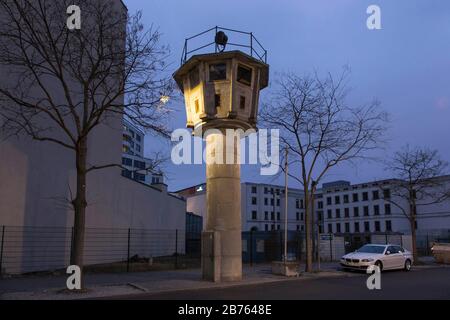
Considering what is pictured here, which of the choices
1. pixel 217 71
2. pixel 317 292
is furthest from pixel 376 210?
pixel 317 292

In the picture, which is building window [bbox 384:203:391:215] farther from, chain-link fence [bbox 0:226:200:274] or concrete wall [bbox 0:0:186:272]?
chain-link fence [bbox 0:226:200:274]

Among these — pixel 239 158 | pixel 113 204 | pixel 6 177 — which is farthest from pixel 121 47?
pixel 113 204

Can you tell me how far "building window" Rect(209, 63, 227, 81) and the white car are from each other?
12323 mm

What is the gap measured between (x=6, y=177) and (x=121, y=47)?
8204mm

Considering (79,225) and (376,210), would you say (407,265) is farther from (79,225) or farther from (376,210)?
(376,210)

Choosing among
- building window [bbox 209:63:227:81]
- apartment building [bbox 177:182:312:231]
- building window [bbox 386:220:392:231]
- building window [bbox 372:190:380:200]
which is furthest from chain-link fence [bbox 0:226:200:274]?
apartment building [bbox 177:182:312:231]

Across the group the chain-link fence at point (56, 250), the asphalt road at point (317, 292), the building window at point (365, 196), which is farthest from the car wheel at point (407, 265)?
the building window at point (365, 196)

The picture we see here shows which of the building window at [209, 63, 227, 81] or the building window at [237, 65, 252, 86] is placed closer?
the building window at [209, 63, 227, 81]

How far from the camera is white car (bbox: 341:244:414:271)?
79.9 ft

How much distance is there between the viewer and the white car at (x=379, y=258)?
24.4 metres

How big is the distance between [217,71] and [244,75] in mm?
1221

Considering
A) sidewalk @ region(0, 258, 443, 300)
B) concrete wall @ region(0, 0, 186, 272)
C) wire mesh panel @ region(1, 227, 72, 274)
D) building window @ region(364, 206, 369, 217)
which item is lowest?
sidewalk @ region(0, 258, 443, 300)

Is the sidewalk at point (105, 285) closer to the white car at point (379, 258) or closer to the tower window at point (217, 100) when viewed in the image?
the white car at point (379, 258)
